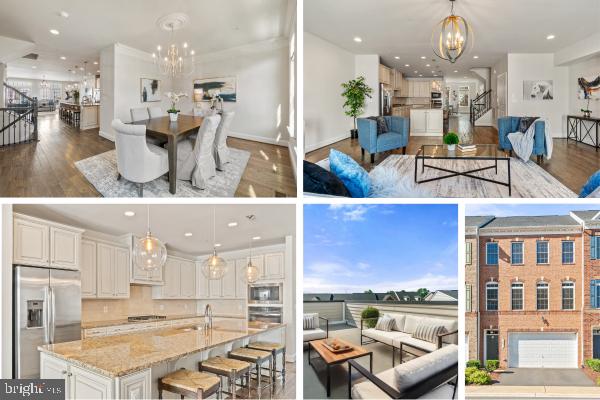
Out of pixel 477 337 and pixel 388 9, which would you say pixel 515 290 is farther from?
pixel 388 9

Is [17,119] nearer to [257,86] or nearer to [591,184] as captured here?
[257,86]

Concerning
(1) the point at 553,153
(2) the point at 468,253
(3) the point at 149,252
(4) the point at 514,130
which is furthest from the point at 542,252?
(3) the point at 149,252

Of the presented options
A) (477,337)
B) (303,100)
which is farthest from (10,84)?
(477,337)

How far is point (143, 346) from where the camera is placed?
8.78 ft

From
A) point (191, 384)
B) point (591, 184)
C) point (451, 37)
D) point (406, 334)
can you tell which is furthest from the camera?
point (191, 384)

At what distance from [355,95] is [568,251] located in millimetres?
1339

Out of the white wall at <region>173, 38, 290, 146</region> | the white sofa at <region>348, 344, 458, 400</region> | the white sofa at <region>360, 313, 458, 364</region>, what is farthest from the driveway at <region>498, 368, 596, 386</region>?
the white wall at <region>173, 38, 290, 146</region>

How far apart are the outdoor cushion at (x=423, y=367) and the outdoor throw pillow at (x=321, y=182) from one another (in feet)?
2.75

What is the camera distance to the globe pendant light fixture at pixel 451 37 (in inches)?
70.4

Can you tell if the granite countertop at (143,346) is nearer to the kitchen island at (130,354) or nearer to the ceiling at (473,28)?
the kitchen island at (130,354)

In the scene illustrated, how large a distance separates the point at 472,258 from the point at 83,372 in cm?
197

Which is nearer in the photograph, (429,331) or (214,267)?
(429,331)

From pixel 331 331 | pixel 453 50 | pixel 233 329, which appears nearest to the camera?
pixel 453 50

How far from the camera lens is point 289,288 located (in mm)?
2305
